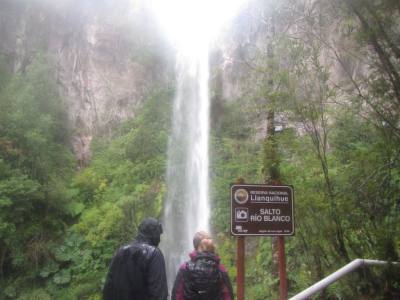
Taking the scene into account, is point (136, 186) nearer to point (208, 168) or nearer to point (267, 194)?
point (208, 168)

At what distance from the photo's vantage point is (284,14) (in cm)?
869

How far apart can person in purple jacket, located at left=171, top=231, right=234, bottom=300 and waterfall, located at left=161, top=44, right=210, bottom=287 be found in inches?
362

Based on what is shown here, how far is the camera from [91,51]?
67.5 ft

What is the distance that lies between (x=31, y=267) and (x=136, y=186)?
4081 millimetres

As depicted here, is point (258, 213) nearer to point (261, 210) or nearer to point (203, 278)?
point (261, 210)

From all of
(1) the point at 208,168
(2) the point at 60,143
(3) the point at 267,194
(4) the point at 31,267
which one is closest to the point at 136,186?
(1) the point at 208,168

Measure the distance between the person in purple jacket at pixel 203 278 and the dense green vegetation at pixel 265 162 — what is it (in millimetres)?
1965

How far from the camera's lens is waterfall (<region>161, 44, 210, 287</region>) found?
1290 centimetres

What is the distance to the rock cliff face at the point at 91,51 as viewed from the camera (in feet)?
63.6

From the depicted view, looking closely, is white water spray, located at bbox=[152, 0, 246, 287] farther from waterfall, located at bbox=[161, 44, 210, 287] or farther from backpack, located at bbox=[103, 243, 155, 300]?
backpack, located at bbox=[103, 243, 155, 300]

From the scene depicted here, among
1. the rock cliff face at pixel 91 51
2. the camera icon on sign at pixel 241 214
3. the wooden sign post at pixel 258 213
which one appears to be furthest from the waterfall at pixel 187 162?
the camera icon on sign at pixel 241 214

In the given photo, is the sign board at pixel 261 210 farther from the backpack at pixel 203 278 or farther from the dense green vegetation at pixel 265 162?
the dense green vegetation at pixel 265 162

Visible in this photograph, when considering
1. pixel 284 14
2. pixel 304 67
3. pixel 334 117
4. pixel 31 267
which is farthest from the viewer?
pixel 31 267

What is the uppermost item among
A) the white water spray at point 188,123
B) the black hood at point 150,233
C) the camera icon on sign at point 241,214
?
the white water spray at point 188,123
